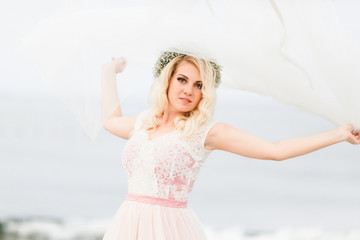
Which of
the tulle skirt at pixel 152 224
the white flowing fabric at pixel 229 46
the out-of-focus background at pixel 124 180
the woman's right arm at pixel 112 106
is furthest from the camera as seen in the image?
the out-of-focus background at pixel 124 180

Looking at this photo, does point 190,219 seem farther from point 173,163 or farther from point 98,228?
point 98,228

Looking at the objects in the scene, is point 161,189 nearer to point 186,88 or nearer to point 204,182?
point 186,88

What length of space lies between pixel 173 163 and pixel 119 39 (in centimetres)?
58

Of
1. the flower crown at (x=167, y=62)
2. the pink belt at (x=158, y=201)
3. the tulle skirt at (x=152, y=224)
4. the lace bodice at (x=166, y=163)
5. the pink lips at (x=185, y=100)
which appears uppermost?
the flower crown at (x=167, y=62)

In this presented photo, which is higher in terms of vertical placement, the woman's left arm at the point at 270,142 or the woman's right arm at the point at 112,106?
the woman's right arm at the point at 112,106

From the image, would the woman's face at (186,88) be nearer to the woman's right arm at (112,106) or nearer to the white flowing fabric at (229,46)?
the white flowing fabric at (229,46)

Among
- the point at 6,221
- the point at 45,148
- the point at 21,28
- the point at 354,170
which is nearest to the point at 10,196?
the point at 6,221

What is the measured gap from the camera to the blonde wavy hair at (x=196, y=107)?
Result: 2.34 meters

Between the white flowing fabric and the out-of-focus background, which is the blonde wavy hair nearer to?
the white flowing fabric

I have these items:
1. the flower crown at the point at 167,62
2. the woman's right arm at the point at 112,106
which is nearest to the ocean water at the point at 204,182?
the woman's right arm at the point at 112,106

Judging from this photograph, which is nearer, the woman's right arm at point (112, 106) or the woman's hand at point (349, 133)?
the woman's hand at point (349, 133)

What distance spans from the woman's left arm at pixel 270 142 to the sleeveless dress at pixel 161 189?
0.21 feet

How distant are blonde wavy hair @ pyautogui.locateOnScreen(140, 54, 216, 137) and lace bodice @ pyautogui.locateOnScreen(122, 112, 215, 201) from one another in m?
0.04

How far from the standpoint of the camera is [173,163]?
2.31 m
